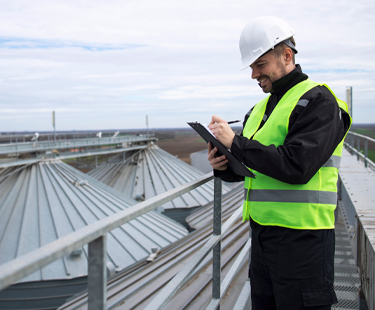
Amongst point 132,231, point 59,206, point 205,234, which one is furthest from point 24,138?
point 205,234

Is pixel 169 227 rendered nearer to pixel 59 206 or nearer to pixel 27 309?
pixel 59 206

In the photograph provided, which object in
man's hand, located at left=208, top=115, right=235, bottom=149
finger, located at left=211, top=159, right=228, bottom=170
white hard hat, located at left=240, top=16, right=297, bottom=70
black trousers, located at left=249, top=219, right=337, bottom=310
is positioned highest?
white hard hat, located at left=240, top=16, right=297, bottom=70

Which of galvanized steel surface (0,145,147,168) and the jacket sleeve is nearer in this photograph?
the jacket sleeve

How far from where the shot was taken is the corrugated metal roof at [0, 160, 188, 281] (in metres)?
9.46

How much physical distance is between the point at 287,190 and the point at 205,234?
16.2 feet

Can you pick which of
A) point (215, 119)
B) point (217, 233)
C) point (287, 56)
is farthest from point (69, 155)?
point (287, 56)

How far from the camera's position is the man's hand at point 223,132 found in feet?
6.92

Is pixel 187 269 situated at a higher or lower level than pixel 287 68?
lower

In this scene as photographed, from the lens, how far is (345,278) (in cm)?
414

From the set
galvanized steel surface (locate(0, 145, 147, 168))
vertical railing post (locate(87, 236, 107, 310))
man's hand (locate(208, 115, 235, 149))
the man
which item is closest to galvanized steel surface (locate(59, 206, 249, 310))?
the man

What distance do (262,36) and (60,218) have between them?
10096 mm

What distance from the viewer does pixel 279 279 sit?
2.12 metres

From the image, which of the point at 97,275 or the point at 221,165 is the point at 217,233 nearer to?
the point at 221,165

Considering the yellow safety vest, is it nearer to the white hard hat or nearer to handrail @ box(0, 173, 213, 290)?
the white hard hat
